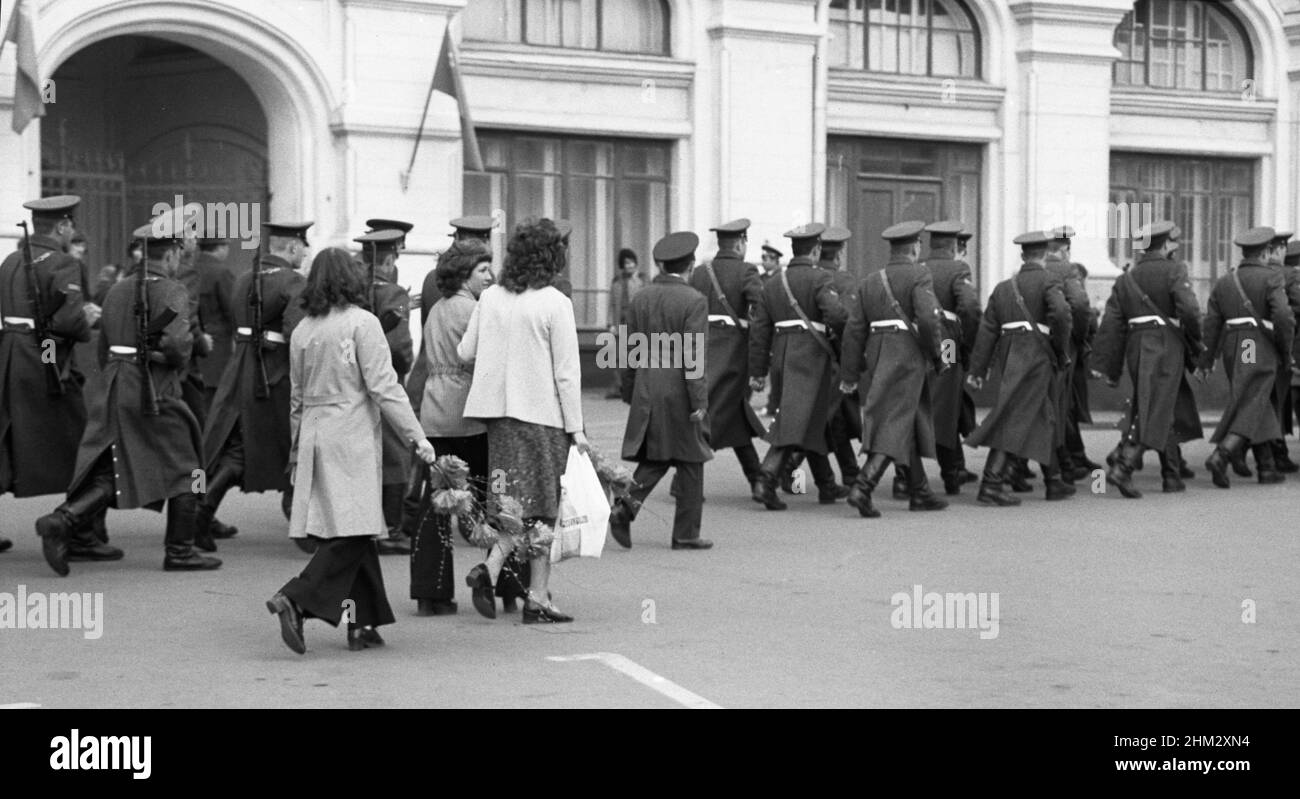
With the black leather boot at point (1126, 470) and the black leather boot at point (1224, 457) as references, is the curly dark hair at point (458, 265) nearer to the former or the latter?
the black leather boot at point (1126, 470)

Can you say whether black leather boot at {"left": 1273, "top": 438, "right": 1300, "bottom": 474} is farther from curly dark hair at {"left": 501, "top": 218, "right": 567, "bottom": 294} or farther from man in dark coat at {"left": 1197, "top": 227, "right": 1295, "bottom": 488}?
curly dark hair at {"left": 501, "top": 218, "right": 567, "bottom": 294}

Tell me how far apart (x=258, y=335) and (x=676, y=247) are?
2449 mm

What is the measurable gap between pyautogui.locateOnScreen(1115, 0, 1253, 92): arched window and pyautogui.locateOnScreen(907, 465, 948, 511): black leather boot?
1363 cm

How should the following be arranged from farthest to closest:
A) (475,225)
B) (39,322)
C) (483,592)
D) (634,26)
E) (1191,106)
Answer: (1191,106) → (634,26) → (475,225) → (39,322) → (483,592)

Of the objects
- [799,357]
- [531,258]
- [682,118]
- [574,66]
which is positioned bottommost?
[799,357]

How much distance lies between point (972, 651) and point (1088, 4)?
17.6 meters

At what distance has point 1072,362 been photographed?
1500 cm

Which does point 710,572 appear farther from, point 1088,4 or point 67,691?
point 1088,4

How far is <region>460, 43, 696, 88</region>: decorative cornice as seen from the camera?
20984mm

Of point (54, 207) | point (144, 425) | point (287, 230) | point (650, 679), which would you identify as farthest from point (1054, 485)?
point (650, 679)

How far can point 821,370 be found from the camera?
1380 centimetres

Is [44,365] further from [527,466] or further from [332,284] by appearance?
[527,466]

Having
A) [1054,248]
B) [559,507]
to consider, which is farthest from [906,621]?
[1054,248]

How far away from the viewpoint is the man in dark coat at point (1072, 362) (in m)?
14.5
